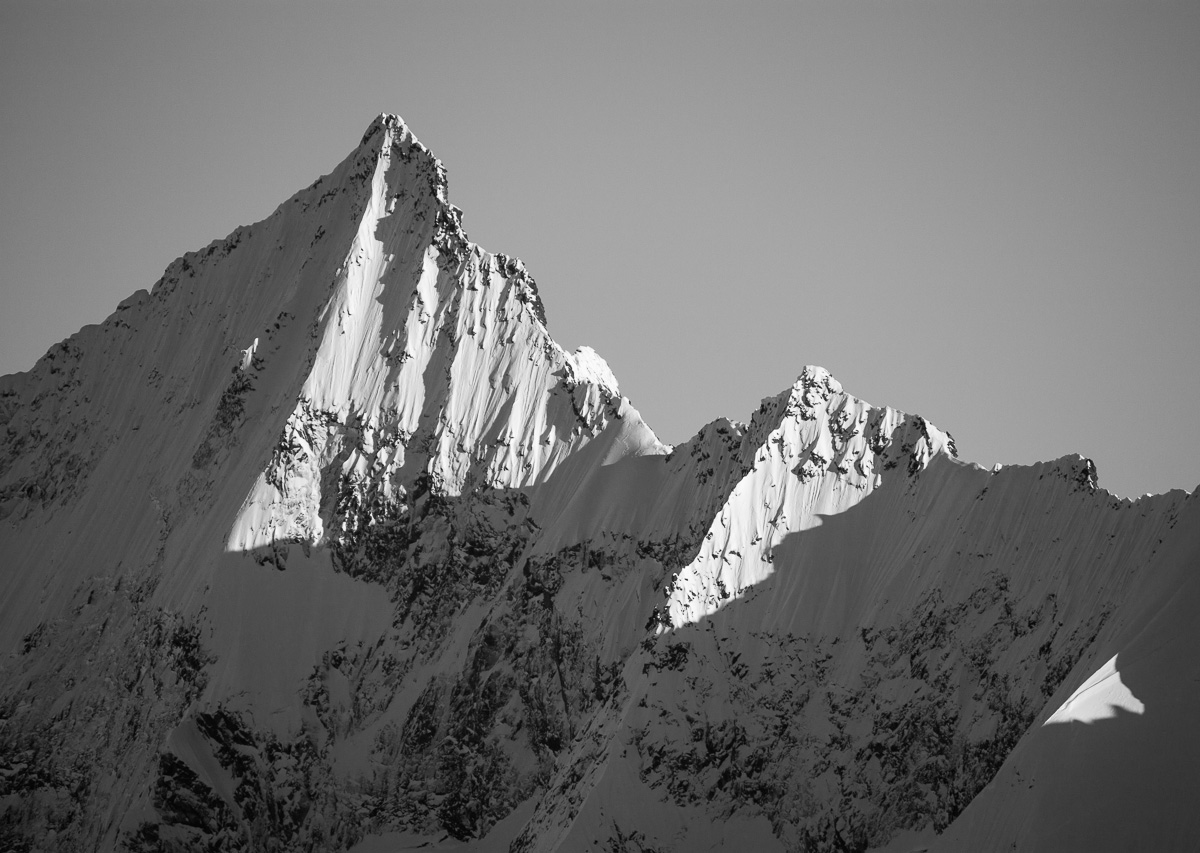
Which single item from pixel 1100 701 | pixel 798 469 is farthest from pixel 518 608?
pixel 1100 701

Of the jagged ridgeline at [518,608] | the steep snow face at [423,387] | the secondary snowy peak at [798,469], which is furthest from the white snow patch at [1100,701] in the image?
the steep snow face at [423,387]

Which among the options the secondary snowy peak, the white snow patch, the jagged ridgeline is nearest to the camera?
the white snow patch

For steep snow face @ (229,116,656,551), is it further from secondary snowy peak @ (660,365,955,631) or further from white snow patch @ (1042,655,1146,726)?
white snow patch @ (1042,655,1146,726)

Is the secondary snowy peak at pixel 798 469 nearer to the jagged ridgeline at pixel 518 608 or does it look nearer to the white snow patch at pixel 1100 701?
the jagged ridgeline at pixel 518 608

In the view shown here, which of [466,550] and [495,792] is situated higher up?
[466,550]

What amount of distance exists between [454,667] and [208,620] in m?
23.9

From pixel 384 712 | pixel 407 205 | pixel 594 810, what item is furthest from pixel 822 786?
pixel 407 205

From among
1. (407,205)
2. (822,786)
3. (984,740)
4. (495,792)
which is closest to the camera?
(984,740)

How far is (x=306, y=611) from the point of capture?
170 metres

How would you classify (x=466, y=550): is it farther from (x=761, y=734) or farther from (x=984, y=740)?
(x=984, y=740)

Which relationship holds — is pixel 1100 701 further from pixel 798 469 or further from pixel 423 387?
pixel 423 387

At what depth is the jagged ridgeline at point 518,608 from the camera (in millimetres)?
137250

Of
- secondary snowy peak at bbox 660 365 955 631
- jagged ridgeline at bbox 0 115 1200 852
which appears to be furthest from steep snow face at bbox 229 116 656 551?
secondary snowy peak at bbox 660 365 955 631

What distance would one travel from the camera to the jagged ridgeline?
137 m
